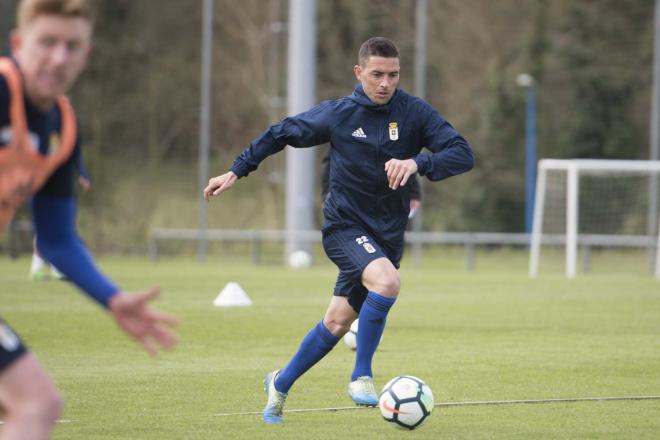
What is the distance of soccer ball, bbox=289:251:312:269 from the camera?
27391 mm

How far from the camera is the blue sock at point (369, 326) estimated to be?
23.4ft

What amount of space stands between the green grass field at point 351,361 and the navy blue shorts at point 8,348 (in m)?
2.76

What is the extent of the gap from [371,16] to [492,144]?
5.28 metres

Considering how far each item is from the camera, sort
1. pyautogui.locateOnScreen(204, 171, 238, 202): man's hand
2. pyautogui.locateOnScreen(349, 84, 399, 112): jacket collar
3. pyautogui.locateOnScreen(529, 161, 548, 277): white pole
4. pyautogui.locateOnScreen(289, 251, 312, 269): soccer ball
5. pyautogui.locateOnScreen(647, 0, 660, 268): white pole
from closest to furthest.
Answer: pyautogui.locateOnScreen(204, 171, 238, 202): man's hand → pyautogui.locateOnScreen(349, 84, 399, 112): jacket collar → pyautogui.locateOnScreen(529, 161, 548, 277): white pole → pyautogui.locateOnScreen(289, 251, 312, 269): soccer ball → pyautogui.locateOnScreen(647, 0, 660, 268): white pole

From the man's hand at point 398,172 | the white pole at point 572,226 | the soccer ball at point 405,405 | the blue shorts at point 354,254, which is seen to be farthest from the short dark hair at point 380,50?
the white pole at point 572,226

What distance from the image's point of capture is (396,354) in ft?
34.2

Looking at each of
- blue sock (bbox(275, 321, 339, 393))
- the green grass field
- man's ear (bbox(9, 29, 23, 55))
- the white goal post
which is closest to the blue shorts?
blue sock (bbox(275, 321, 339, 393))

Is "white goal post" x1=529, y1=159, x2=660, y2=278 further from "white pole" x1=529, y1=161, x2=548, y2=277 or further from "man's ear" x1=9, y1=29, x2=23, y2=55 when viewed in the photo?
"man's ear" x1=9, y1=29, x2=23, y2=55

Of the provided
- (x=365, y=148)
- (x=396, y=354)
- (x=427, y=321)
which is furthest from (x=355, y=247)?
(x=427, y=321)

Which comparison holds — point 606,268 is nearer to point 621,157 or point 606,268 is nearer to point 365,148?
point 621,157

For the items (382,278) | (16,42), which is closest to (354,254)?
(382,278)

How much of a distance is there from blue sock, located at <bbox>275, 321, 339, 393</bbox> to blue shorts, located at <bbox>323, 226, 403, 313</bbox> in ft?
1.13

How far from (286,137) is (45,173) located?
3369mm

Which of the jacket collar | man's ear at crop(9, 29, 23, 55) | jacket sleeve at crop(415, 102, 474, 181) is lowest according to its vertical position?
jacket sleeve at crop(415, 102, 474, 181)
